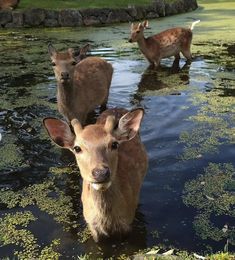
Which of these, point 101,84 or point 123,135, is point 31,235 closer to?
point 123,135

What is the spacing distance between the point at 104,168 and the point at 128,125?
79 centimetres

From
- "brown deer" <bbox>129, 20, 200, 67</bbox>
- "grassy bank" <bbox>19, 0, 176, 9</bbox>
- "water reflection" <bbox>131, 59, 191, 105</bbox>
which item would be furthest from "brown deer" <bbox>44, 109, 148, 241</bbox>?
A: "grassy bank" <bbox>19, 0, 176, 9</bbox>

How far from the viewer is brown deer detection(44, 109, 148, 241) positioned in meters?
4.11

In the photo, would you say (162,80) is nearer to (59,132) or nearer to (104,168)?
(59,132)

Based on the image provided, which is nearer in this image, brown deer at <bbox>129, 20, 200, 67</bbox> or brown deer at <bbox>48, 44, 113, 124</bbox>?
brown deer at <bbox>48, 44, 113, 124</bbox>

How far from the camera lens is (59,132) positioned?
458cm

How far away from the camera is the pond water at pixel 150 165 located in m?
5.16

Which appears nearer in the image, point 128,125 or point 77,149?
point 77,149

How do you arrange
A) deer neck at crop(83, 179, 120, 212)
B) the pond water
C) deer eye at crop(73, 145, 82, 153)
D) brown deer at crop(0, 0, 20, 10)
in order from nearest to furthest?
deer eye at crop(73, 145, 82, 153) < deer neck at crop(83, 179, 120, 212) < the pond water < brown deer at crop(0, 0, 20, 10)

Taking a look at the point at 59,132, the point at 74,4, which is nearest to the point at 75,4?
the point at 74,4

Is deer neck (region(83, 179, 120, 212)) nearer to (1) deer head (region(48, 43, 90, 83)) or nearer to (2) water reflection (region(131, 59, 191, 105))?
(1) deer head (region(48, 43, 90, 83))

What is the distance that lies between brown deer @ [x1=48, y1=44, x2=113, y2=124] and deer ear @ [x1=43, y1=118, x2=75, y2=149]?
3.54 metres

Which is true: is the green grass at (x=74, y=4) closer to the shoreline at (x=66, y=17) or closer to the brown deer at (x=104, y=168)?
the shoreline at (x=66, y=17)

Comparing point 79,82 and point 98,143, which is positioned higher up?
point 98,143
